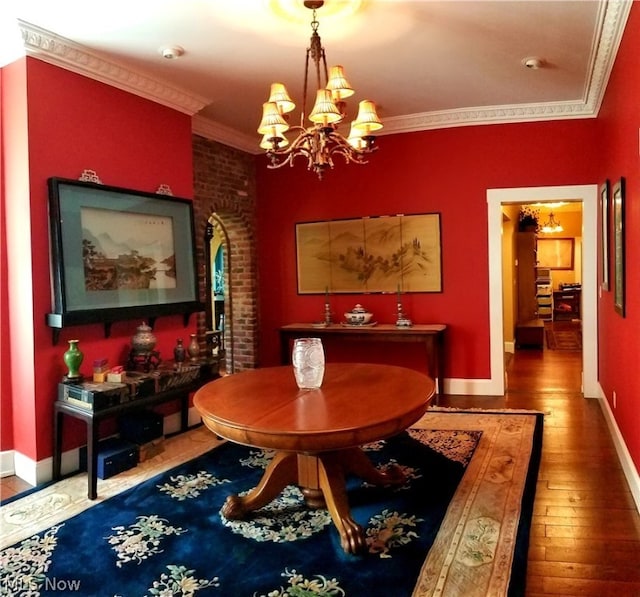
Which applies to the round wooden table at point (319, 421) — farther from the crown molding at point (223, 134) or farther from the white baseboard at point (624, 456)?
the crown molding at point (223, 134)

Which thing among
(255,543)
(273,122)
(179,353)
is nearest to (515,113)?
(273,122)

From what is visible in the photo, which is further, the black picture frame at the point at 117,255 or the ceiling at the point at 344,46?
the black picture frame at the point at 117,255

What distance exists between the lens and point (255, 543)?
7.79ft

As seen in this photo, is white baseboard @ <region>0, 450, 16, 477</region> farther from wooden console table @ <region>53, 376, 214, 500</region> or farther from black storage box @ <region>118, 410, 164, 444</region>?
black storage box @ <region>118, 410, 164, 444</region>

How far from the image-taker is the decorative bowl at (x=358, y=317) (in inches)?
208

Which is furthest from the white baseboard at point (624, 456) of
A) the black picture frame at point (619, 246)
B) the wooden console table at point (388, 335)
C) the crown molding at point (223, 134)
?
the crown molding at point (223, 134)

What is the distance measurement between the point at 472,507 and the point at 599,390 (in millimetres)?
2754

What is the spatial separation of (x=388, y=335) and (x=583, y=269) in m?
1.90

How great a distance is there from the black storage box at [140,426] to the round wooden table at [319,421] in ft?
3.30

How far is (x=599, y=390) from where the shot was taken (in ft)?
15.7

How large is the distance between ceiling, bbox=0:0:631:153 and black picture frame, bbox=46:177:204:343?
0.84 metres

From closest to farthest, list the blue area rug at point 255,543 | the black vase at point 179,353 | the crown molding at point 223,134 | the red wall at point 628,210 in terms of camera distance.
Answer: the blue area rug at point 255,543, the red wall at point 628,210, the black vase at point 179,353, the crown molding at point 223,134

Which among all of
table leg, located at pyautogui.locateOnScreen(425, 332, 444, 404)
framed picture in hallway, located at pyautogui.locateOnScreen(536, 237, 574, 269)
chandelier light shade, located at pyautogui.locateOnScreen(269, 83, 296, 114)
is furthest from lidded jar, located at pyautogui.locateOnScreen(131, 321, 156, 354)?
framed picture in hallway, located at pyautogui.locateOnScreen(536, 237, 574, 269)

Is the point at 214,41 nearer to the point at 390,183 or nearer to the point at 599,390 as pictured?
the point at 390,183
